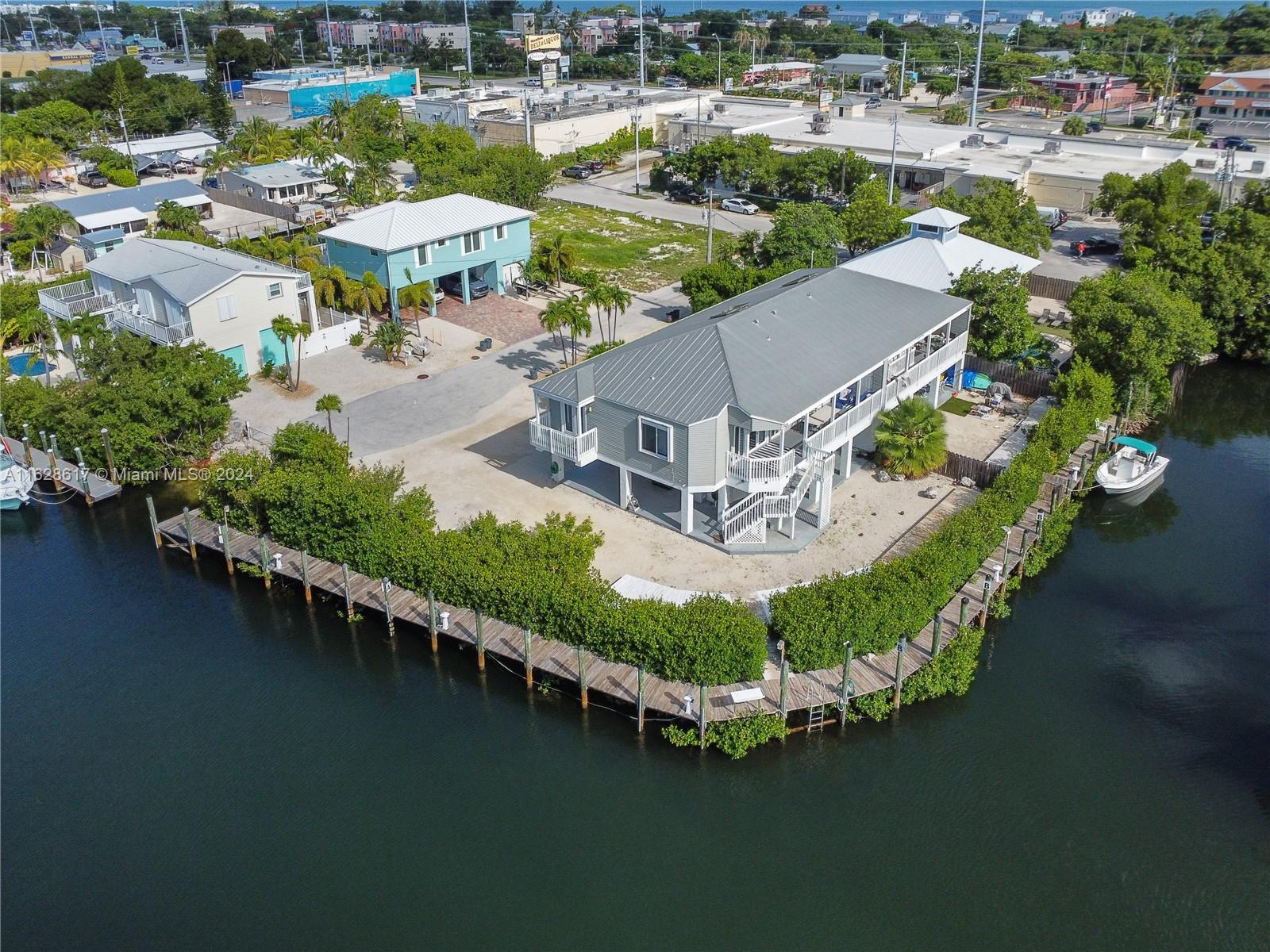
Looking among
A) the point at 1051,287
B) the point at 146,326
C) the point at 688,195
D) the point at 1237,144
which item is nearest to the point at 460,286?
the point at 146,326

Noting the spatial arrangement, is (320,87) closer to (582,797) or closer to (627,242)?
(627,242)

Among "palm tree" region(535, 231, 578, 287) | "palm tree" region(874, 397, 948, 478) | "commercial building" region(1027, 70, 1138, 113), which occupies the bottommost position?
"palm tree" region(874, 397, 948, 478)

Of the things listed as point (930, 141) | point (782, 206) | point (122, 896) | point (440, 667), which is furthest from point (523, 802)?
point (930, 141)

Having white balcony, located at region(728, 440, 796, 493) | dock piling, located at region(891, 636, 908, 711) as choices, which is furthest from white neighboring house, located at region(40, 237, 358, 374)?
dock piling, located at region(891, 636, 908, 711)

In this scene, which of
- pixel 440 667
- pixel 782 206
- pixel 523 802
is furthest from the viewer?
pixel 782 206

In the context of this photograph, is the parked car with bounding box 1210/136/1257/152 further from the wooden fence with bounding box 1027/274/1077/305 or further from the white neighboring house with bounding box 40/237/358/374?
the white neighboring house with bounding box 40/237/358/374

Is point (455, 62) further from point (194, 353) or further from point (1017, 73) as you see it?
point (194, 353)
